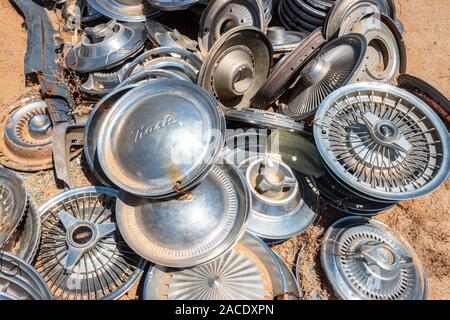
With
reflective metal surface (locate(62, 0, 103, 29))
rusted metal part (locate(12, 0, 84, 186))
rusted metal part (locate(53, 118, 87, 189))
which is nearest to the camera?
rusted metal part (locate(53, 118, 87, 189))

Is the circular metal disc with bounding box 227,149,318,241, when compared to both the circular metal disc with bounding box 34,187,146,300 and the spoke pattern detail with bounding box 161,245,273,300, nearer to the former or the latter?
the spoke pattern detail with bounding box 161,245,273,300

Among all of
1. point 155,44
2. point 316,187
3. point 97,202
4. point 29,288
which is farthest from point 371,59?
point 29,288

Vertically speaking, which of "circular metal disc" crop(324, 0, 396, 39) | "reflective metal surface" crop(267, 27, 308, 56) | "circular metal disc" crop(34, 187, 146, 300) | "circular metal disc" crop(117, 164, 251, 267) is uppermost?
"circular metal disc" crop(324, 0, 396, 39)

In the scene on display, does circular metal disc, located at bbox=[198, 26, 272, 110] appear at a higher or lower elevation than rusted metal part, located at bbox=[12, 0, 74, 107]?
higher

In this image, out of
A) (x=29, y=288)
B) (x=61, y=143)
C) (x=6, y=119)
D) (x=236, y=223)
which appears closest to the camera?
(x=29, y=288)

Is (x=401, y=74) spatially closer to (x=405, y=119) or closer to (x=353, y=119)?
(x=405, y=119)

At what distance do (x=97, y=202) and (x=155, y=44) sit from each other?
2.39 meters

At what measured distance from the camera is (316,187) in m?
3.67

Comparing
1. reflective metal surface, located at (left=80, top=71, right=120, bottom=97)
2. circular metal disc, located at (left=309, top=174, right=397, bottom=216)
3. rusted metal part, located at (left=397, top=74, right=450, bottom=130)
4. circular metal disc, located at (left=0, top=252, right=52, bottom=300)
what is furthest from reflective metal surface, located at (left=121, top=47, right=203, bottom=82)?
rusted metal part, located at (left=397, top=74, right=450, bottom=130)

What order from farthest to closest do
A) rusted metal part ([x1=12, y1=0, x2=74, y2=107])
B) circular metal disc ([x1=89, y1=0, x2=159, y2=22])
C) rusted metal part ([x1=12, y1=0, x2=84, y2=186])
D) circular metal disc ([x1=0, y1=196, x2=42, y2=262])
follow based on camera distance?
circular metal disc ([x1=89, y1=0, x2=159, y2=22]), rusted metal part ([x1=12, y1=0, x2=74, y2=107]), rusted metal part ([x1=12, y1=0, x2=84, y2=186]), circular metal disc ([x1=0, y1=196, x2=42, y2=262])

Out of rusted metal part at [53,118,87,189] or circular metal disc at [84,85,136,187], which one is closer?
circular metal disc at [84,85,136,187]

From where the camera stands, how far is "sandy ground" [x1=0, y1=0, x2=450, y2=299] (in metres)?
3.45

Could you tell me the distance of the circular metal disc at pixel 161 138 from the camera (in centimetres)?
282

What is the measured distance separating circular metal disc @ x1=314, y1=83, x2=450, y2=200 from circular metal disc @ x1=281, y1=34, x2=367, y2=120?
0.36 m
